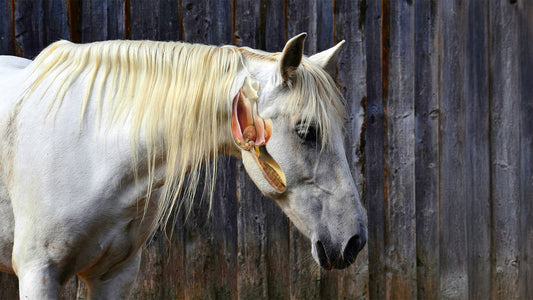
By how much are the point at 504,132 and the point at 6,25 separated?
3011mm

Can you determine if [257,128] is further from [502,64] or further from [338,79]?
[502,64]

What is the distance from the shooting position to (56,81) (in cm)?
194

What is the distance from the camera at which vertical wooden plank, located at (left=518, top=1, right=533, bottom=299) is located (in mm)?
3549

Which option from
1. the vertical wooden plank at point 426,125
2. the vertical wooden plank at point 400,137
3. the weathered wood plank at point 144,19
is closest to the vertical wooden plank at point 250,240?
the weathered wood plank at point 144,19

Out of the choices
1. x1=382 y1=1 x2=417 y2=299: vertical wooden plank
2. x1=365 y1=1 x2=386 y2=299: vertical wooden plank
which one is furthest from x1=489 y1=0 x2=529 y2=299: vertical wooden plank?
x1=365 y1=1 x2=386 y2=299: vertical wooden plank

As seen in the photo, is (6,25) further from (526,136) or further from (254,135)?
(526,136)

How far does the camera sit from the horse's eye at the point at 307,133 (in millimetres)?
1793

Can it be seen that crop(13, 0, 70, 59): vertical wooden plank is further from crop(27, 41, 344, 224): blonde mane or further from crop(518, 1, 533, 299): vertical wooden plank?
crop(518, 1, 533, 299): vertical wooden plank

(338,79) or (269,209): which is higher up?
(338,79)

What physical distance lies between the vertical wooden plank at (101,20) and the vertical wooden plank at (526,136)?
8.00 feet

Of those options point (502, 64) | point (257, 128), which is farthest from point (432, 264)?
point (257, 128)

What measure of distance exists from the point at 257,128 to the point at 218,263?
5.72 ft

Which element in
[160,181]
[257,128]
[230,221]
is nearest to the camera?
[257,128]

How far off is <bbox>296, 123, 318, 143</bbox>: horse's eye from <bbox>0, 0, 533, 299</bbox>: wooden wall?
1567mm
